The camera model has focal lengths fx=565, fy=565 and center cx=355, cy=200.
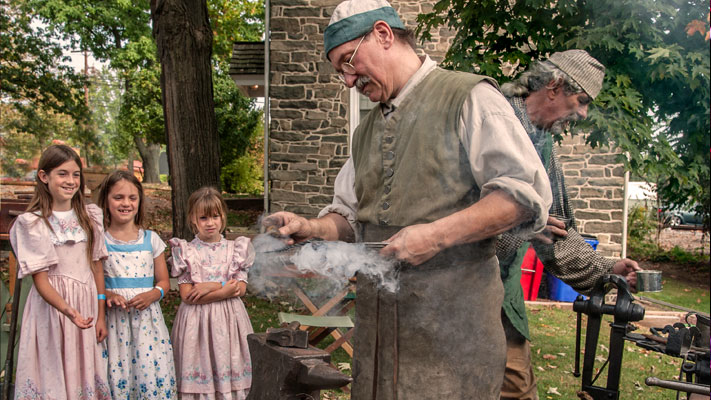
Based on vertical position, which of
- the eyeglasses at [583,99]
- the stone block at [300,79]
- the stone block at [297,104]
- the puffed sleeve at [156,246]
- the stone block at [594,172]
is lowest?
the puffed sleeve at [156,246]

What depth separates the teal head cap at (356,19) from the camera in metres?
1.72

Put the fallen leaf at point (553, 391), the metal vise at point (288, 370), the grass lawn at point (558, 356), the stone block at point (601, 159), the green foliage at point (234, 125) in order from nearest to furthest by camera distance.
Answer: the metal vise at point (288, 370)
the fallen leaf at point (553, 391)
the grass lawn at point (558, 356)
the stone block at point (601, 159)
the green foliage at point (234, 125)

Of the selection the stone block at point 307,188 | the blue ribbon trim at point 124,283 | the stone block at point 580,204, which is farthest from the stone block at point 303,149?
the blue ribbon trim at point 124,283

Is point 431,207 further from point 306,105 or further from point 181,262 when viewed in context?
point 306,105

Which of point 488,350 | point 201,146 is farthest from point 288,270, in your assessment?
point 201,146

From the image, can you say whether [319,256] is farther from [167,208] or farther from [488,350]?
[167,208]

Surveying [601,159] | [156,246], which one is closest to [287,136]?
[601,159]

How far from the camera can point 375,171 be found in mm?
A: 1794

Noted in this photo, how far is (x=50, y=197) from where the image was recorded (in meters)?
3.59

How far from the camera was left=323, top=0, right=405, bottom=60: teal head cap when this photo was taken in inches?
67.8

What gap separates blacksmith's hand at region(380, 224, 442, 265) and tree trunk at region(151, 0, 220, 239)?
14.8 feet

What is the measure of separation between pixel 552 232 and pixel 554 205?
0.15 metres

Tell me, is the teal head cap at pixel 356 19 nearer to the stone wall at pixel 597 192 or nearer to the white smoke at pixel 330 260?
the white smoke at pixel 330 260

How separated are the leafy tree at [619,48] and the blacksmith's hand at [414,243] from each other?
3197 millimetres
